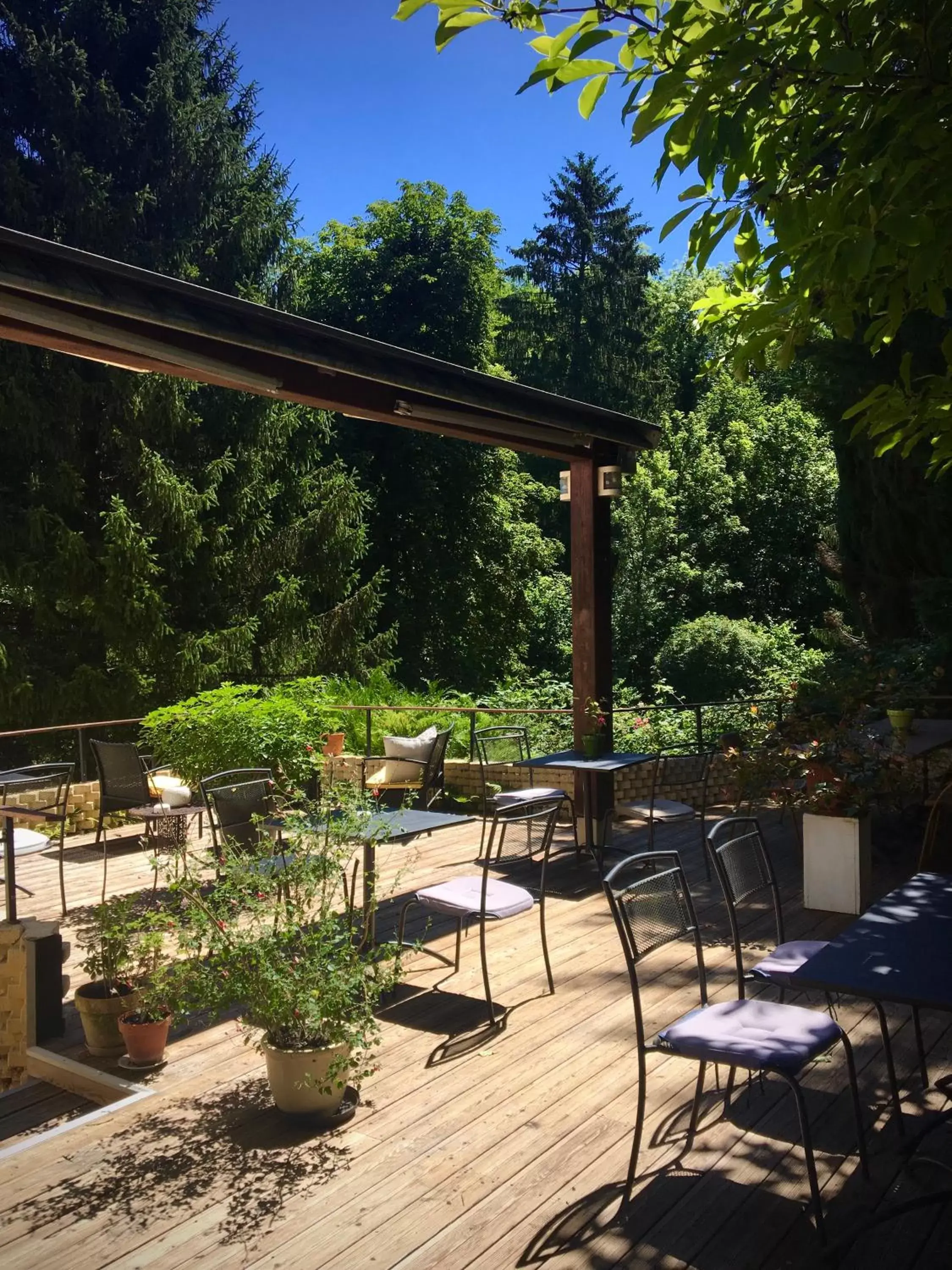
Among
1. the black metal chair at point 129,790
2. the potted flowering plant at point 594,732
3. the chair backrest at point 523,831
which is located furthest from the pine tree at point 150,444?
the potted flowering plant at point 594,732

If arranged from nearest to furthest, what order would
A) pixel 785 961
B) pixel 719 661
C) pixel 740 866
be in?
1. pixel 785 961
2. pixel 740 866
3. pixel 719 661

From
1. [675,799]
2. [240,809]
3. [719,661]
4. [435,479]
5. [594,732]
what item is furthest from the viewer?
[435,479]

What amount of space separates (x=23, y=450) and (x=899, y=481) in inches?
414

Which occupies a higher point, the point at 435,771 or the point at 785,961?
the point at 435,771

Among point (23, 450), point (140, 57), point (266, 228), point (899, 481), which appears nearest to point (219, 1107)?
point (899, 481)

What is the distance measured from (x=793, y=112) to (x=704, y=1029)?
2291 mm

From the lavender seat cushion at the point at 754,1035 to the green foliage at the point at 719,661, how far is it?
1496cm

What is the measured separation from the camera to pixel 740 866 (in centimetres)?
340

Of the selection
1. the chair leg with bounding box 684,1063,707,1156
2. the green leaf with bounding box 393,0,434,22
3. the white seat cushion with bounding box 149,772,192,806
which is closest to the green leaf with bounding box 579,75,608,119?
the green leaf with bounding box 393,0,434,22

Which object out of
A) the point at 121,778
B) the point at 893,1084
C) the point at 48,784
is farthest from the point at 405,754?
→ the point at 893,1084

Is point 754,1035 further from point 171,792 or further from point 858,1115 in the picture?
point 171,792

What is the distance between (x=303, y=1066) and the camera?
10.4 ft

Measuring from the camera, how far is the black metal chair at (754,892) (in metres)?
3.17

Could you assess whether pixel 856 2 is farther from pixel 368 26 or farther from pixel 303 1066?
pixel 368 26
